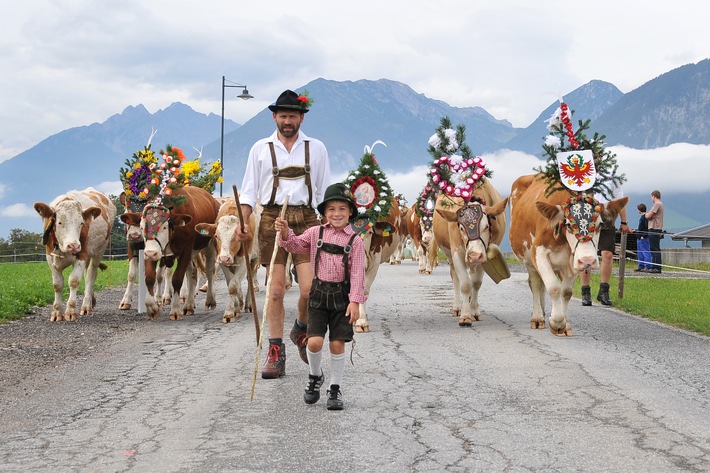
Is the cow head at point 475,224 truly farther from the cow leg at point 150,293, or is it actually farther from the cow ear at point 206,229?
the cow leg at point 150,293

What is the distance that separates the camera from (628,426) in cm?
589

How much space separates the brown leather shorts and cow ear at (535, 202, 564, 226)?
3.80 metres

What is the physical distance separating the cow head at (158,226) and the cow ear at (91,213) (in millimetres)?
652

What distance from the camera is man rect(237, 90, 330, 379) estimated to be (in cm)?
773

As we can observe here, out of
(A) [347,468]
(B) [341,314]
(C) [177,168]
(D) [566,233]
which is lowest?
(A) [347,468]

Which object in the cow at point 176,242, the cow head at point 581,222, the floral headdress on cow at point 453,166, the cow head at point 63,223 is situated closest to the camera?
the cow head at point 581,222

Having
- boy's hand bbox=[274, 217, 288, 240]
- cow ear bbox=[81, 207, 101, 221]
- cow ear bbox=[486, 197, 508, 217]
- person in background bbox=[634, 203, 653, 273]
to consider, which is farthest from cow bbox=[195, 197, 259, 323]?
person in background bbox=[634, 203, 653, 273]

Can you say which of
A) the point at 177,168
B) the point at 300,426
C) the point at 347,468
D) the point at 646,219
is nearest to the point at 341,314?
the point at 300,426

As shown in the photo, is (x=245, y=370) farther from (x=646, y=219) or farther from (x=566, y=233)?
(x=646, y=219)

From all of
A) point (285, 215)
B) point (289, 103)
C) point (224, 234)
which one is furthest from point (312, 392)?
point (224, 234)

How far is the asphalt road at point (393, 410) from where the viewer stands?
516 centimetres

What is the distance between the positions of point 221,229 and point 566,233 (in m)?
5.08

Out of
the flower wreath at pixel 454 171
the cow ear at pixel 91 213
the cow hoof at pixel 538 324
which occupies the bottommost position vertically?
the cow hoof at pixel 538 324

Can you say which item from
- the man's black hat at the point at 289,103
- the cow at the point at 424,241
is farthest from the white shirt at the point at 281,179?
the cow at the point at 424,241
